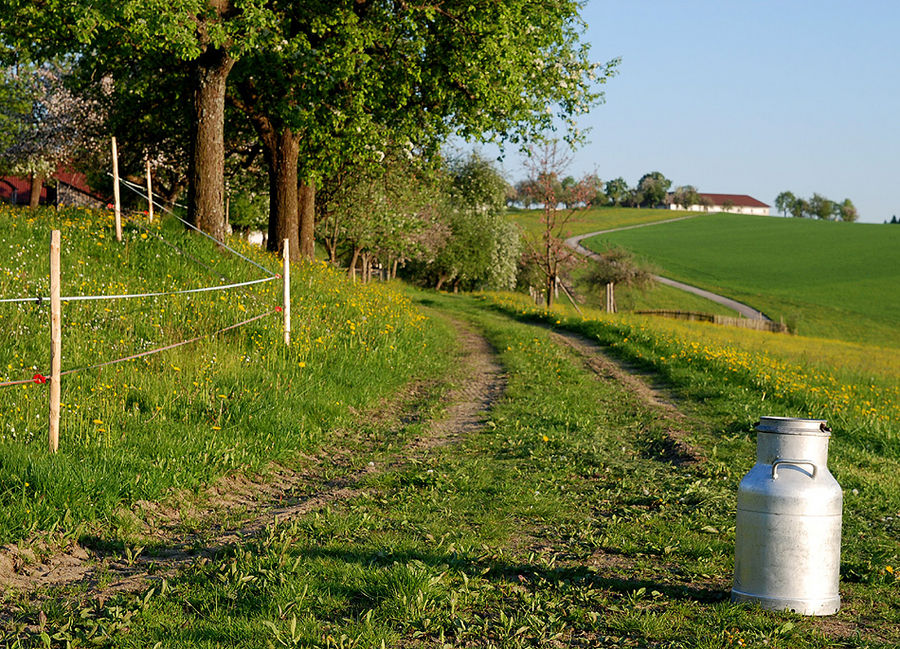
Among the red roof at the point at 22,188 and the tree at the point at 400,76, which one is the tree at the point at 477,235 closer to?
the red roof at the point at 22,188

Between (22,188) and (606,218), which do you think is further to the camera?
(606,218)

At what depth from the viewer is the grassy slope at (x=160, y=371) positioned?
623 cm

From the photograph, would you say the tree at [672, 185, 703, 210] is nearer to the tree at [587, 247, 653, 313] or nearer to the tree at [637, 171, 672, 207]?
the tree at [637, 171, 672, 207]

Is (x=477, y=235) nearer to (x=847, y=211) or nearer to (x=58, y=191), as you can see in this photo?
(x=58, y=191)

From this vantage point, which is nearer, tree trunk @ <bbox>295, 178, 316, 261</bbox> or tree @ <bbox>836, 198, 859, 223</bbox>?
tree trunk @ <bbox>295, 178, 316, 261</bbox>

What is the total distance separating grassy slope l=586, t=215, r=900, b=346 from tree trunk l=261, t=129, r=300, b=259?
4525 cm

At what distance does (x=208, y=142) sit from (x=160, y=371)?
8.37 m

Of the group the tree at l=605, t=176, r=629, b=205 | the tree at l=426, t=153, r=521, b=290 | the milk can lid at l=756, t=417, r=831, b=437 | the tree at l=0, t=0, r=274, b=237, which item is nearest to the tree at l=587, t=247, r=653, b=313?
the tree at l=426, t=153, r=521, b=290

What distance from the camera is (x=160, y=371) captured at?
9359 mm

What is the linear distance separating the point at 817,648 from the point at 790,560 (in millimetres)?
643

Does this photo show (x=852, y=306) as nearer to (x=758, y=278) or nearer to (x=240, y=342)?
(x=758, y=278)

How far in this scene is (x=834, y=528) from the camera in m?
4.81

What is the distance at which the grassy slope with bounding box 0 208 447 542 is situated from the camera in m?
6.23

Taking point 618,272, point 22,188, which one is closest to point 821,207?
point 618,272
